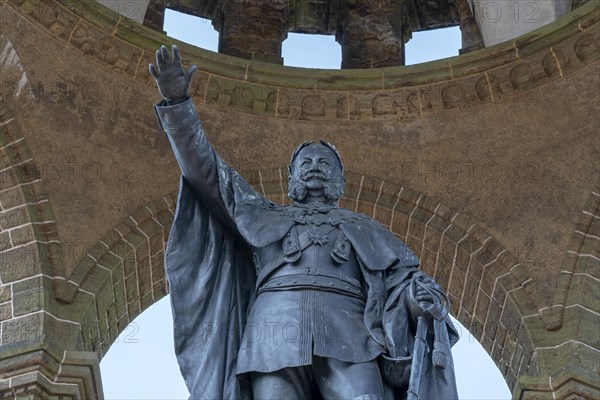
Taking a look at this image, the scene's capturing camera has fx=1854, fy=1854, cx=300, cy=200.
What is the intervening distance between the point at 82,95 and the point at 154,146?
600mm

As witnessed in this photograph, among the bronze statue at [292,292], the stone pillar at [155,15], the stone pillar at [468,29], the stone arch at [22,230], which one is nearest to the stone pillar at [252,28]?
the stone pillar at [155,15]

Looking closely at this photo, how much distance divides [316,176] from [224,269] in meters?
0.61

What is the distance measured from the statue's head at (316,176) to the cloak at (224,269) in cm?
14

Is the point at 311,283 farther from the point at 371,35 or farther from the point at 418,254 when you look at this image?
the point at 371,35

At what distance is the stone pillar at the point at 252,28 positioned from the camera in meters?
13.9

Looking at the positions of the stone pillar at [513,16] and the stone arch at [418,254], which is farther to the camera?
the stone pillar at [513,16]

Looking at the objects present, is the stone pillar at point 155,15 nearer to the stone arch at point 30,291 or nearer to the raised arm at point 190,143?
the stone arch at point 30,291

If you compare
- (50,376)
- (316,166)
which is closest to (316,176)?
(316,166)

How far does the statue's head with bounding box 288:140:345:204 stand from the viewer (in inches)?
320

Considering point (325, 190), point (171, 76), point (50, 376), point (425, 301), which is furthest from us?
point (50, 376)

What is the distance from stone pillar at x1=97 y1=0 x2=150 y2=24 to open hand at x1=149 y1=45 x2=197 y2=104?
18.2 feet

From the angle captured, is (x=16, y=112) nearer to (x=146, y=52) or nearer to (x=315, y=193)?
(x=146, y=52)

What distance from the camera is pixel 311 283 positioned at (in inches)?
297

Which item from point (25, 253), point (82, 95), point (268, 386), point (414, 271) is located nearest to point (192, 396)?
point (268, 386)
